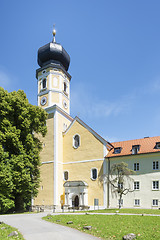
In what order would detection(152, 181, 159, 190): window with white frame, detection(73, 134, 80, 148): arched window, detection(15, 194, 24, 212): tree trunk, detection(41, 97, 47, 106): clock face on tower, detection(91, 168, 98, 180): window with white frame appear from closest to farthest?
1. detection(15, 194, 24, 212): tree trunk
2. detection(152, 181, 159, 190): window with white frame
3. detection(91, 168, 98, 180): window with white frame
4. detection(73, 134, 80, 148): arched window
5. detection(41, 97, 47, 106): clock face on tower

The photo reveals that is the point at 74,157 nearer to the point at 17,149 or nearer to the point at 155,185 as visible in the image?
the point at 17,149

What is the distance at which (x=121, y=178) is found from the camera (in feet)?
88.6

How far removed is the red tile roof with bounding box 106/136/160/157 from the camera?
2894 centimetres

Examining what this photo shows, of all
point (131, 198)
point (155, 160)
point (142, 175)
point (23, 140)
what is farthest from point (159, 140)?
point (23, 140)

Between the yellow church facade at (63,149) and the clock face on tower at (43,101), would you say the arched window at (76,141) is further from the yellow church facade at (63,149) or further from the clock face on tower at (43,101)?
the clock face on tower at (43,101)

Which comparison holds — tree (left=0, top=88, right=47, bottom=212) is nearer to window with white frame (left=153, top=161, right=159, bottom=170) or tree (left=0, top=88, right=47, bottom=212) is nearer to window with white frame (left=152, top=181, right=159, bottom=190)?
window with white frame (left=152, top=181, right=159, bottom=190)

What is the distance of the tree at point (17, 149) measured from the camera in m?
22.9

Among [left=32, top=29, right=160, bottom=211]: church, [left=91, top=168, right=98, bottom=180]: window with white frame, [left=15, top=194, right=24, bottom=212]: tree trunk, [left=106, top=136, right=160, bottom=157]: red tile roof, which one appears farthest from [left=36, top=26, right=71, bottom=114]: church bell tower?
[left=15, top=194, right=24, bottom=212]: tree trunk

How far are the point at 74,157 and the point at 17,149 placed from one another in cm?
1009

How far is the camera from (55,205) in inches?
1209

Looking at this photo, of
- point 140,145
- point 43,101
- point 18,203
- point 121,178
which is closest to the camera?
point 18,203

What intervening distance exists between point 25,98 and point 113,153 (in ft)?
43.8

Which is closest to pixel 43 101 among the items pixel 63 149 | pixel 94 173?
pixel 63 149

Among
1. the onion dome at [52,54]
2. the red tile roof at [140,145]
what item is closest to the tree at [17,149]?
the red tile roof at [140,145]
